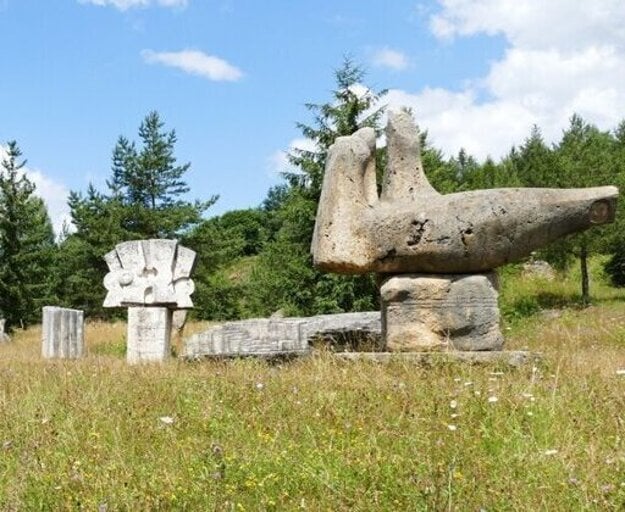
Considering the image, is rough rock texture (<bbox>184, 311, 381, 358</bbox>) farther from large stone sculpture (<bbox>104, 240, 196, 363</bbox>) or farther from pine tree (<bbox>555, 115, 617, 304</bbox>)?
pine tree (<bbox>555, 115, 617, 304</bbox>)

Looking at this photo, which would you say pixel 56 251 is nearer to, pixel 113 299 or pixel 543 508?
pixel 113 299

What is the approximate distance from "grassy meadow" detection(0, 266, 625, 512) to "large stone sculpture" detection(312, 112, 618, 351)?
0.66m

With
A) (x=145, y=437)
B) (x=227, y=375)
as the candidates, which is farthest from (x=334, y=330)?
(x=145, y=437)

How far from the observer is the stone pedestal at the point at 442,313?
6.61 metres

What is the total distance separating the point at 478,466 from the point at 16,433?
2.65 metres

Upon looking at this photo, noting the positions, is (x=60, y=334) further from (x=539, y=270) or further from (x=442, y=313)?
(x=539, y=270)

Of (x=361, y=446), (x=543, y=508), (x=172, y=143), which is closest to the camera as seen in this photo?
(x=543, y=508)

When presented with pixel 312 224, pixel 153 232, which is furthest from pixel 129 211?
pixel 312 224

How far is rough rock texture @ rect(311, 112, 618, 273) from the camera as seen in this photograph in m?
6.51

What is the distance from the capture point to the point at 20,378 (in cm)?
663

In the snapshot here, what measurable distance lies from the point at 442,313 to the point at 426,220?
838 mm

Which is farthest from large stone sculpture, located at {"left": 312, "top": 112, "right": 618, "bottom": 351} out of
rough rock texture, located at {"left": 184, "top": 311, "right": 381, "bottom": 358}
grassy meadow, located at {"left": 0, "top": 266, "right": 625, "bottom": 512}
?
rough rock texture, located at {"left": 184, "top": 311, "right": 381, "bottom": 358}

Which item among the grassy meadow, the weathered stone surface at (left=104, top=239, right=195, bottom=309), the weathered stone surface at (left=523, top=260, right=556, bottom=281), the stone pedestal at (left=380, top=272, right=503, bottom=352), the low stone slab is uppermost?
the weathered stone surface at (left=523, top=260, right=556, bottom=281)

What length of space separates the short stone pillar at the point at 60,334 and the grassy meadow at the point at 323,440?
692 centimetres
